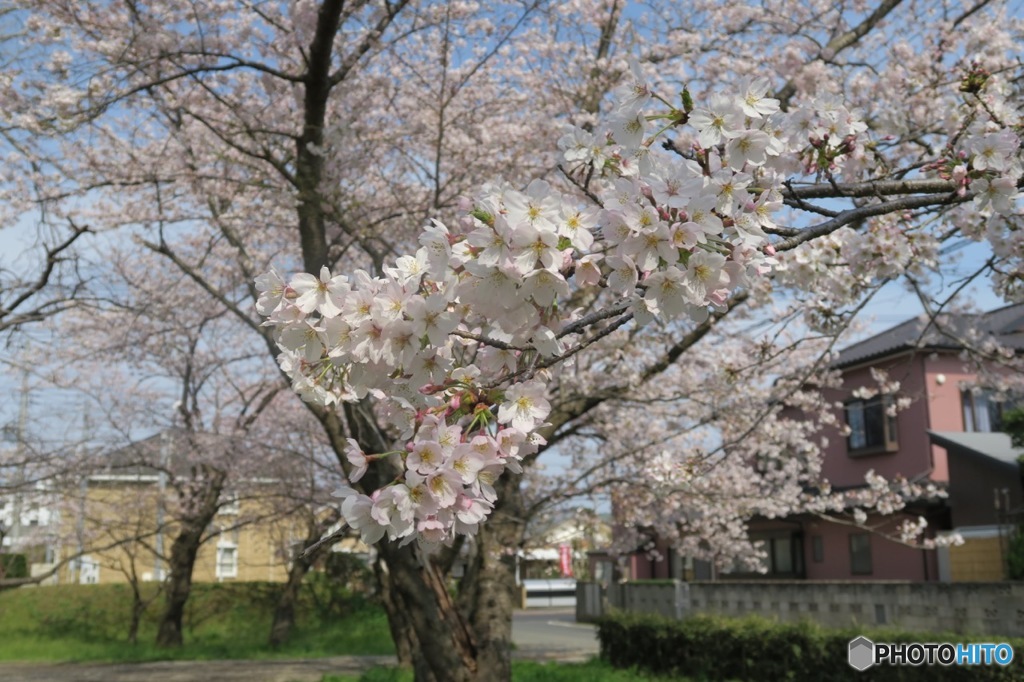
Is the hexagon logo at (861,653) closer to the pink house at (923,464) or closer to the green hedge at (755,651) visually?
the green hedge at (755,651)

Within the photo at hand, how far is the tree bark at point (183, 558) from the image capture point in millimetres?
14641

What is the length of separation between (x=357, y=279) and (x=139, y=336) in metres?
12.7

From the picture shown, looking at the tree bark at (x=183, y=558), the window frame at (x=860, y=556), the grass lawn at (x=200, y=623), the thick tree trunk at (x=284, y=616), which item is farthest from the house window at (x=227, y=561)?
the window frame at (x=860, y=556)

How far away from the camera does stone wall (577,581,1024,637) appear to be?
27.5 feet

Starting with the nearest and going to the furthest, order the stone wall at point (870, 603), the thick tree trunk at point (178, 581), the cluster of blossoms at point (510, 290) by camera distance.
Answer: the cluster of blossoms at point (510, 290), the stone wall at point (870, 603), the thick tree trunk at point (178, 581)

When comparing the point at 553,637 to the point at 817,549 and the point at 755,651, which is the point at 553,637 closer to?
the point at 817,549

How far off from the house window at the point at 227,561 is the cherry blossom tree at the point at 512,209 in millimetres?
15103

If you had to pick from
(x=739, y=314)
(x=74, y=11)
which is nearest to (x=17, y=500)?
(x=74, y=11)

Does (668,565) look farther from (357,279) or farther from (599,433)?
(357,279)

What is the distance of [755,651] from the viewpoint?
9.59m

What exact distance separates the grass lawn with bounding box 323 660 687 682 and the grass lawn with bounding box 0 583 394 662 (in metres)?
6.02

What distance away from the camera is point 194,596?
19078mm

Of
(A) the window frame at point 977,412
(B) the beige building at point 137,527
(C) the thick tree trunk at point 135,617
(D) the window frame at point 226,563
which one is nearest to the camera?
(B) the beige building at point 137,527

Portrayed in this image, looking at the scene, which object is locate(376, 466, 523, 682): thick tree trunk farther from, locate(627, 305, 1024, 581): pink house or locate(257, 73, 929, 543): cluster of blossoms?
locate(627, 305, 1024, 581): pink house
